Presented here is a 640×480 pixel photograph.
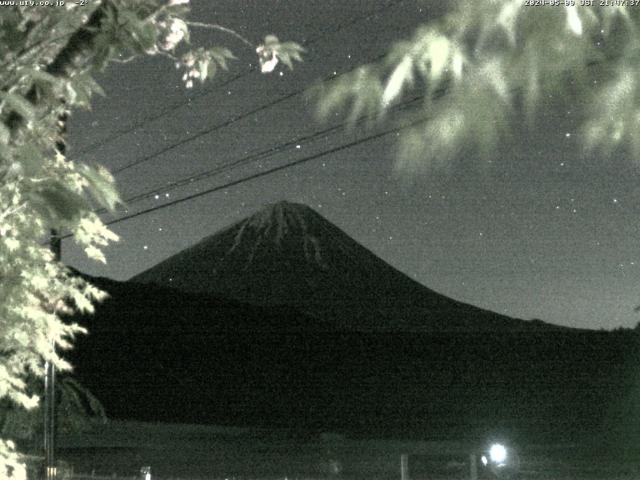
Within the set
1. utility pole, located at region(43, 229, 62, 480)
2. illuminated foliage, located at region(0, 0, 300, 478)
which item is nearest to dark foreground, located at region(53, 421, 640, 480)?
utility pole, located at region(43, 229, 62, 480)

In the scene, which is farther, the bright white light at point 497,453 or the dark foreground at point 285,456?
the dark foreground at point 285,456

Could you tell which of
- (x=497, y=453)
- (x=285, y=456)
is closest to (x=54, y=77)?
(x=497, y=453)

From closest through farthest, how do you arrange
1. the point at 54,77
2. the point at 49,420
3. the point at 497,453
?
the point at 54,77 → the point at 49,420 → the point at 497,453

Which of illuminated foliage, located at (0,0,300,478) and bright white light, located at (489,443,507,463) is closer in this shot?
illuminated foliage, located at (0,0,300,478)

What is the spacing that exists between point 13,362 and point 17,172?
20.9 ft

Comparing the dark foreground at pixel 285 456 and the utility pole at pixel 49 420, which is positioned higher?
the dark foreground at pixel 285 456

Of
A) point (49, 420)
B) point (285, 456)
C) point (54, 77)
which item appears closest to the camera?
point (54, 77)

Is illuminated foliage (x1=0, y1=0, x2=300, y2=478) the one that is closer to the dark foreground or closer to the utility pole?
the utility pole

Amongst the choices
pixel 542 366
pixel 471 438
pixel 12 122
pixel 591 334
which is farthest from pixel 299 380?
pixel 12 122

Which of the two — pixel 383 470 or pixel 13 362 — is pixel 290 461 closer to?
pixel 383 470

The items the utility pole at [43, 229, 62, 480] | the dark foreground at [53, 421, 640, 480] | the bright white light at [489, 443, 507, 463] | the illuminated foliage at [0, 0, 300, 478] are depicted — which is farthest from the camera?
the dark foreground at [53, 421, 640, 480]

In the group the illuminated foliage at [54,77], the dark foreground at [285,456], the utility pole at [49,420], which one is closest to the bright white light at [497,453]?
the dark foreground at [285,456]

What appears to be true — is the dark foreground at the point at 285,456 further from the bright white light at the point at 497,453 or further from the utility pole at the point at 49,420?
the utility pole at the point at 49,420

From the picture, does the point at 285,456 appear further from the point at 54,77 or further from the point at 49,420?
the point at 54,77
